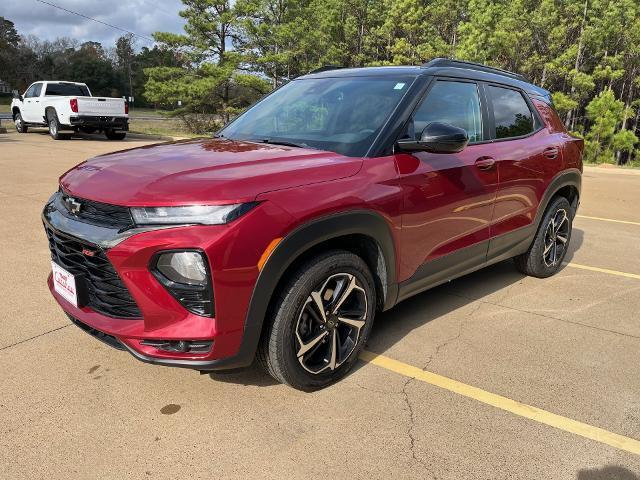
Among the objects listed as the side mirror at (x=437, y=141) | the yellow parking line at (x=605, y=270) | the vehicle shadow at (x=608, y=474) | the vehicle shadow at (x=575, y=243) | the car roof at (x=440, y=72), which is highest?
the car roof at (x=440, y=72)

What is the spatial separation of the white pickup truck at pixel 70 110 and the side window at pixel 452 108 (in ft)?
50.8

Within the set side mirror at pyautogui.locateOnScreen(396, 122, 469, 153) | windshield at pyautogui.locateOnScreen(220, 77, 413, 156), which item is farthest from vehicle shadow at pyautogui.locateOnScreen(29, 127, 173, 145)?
side mirror at pyautogui.locateOnScreen(396, 122, 469, 153)

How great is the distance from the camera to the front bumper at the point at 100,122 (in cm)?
1656

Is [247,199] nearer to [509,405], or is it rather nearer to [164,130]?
[509,405]

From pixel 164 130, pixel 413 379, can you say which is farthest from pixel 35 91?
pixel 413 379

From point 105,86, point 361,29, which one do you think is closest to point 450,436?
point 361,29

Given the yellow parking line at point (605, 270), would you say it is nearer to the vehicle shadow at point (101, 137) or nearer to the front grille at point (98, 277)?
the front grille at point (98, 277)

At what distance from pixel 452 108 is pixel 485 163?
0.45 m

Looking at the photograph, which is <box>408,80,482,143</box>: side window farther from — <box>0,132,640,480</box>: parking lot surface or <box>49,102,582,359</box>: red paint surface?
<box>0,132,640,480</box>: parking lot surface

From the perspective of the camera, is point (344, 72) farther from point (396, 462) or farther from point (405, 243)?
point (396, 462)

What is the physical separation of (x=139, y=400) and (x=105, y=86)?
7784 cm

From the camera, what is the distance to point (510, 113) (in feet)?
13.7

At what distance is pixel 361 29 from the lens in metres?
36.2

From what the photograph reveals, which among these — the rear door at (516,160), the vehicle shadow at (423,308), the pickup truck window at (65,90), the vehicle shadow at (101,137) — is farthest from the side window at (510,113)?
the pickup truck window at (65,90)
